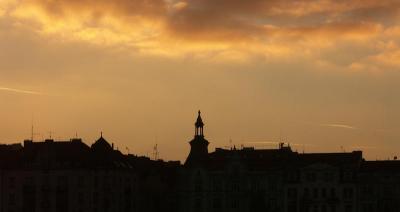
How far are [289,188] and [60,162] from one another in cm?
3520

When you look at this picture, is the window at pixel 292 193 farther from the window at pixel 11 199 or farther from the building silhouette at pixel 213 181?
the window at pixel 11 199

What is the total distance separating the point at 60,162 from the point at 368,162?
4848 cm

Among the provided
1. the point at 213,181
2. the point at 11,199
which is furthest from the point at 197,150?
the point at 11,199

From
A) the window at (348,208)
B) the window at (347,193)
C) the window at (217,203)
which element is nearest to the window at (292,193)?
the window at (347,193)

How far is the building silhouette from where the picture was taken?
605 feet

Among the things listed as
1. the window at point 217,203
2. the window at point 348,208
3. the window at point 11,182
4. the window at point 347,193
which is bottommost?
the window at point 348,208

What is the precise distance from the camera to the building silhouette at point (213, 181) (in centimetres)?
18450

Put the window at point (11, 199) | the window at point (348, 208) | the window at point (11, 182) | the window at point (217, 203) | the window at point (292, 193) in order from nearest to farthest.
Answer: the window at point (11, 199) → the window at point (11, 182) → the window at point (348, 208) → the window at point (292, 193) → the window at point (217, 203)

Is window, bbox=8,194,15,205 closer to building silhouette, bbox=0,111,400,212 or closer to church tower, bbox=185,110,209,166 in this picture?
building silhouette, bbox=0,111,400,212

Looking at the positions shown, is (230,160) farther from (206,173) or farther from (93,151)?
(93,151)

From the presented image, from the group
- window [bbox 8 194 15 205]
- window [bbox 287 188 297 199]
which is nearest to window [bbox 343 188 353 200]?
window [bbox 287 188 297 199]

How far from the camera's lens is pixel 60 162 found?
18550 centimetres

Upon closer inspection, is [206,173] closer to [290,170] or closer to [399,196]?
[290,170]

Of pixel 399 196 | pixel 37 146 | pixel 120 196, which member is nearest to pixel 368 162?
pixel 399 196
